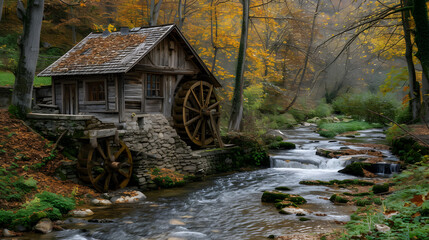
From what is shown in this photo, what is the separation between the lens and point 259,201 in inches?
390

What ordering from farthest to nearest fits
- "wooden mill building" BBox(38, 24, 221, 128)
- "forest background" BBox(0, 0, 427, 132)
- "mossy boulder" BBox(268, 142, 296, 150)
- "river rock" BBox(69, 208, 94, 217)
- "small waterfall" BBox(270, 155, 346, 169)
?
"mossy boulder" BBox(268, 142, 296, 150), "forest background" BBox(0, 0, 427, 132), "small waterfall" BBox(270, 155, 346, 169), "wooden mill building" BBox(38, 24, 221, 128), "river rock" BBox(69, 208, 94, 217)

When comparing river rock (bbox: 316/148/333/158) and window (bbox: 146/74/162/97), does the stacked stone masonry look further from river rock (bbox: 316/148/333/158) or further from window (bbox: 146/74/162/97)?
river rock (bbox: 316/148/333/158)

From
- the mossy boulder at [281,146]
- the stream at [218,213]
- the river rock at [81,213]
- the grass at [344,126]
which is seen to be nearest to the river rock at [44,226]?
the stream at [218,213]

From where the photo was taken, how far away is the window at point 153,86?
13380 millimetres

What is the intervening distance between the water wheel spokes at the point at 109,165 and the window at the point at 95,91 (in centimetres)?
247

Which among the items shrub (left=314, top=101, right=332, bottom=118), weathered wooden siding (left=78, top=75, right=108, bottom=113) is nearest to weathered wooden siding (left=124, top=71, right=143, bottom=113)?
weathered wooden siding (left=78, top=75, right=108, bottom=113)

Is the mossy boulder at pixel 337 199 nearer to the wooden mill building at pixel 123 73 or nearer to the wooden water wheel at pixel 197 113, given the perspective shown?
the wooden water wheel at pixel 197 113

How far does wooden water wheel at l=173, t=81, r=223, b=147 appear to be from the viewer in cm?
A: 1423

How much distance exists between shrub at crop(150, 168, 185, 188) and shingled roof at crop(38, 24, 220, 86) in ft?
11.2

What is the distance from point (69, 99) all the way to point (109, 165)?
4280 millimetres

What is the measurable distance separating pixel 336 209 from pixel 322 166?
629 cm

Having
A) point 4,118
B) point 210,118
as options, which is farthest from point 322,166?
point 4,118

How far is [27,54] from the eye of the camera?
1120cm

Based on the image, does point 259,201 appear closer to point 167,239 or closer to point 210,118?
point 167,239
